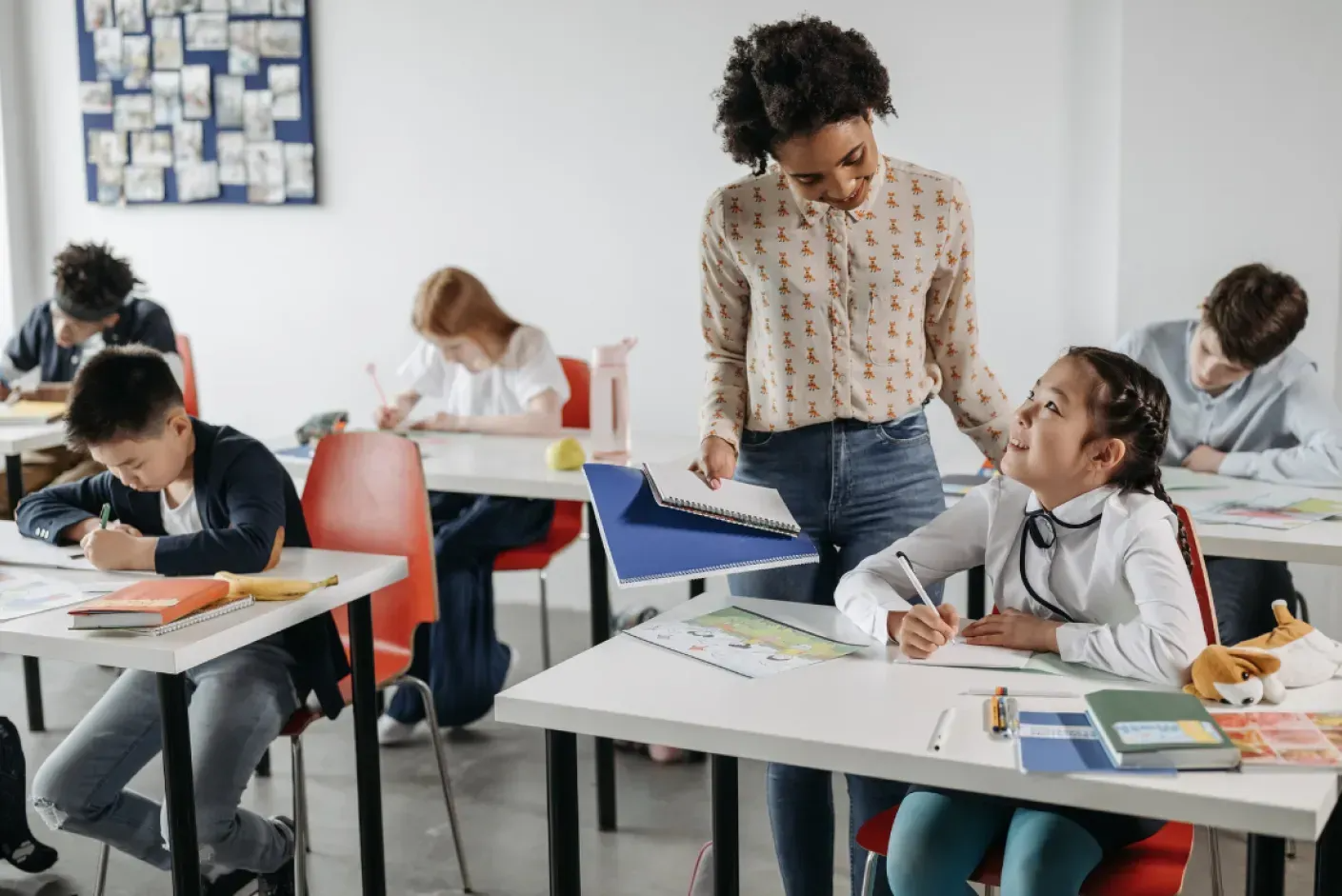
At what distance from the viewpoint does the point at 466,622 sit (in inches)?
131

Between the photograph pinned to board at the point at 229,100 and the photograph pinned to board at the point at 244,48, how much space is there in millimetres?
43

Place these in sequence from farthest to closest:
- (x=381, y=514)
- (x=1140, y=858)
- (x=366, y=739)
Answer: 1. (x=381, y=514)
2. (x=366, y=739)
3. (x=1140, y=858)

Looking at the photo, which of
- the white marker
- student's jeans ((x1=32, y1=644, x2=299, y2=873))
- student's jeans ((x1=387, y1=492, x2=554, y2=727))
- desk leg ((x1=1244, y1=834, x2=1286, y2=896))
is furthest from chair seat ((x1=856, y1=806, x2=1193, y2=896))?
student's jeans ((x1=387, y1=492, x2=554, y2=727))

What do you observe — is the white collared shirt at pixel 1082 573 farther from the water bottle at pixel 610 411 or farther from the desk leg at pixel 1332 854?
the water bottle at pixel 610 411

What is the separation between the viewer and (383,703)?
11.4 feet

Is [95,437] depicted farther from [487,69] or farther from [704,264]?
[487,69]

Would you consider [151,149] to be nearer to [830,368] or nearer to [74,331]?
[74,331]

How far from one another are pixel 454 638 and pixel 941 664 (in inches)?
74.2

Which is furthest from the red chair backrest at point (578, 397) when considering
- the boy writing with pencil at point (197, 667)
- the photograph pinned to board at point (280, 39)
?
the photograph pinned to board at point (280, 39)

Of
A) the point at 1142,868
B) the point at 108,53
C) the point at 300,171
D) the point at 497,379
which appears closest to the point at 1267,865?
the point at 1142,868

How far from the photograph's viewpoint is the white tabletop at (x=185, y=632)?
1.86 meters

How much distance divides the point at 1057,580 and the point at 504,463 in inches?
64.3

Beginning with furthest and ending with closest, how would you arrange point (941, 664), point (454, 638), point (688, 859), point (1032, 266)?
point (1032, 266) → point (454, 638) → point (688, 859) → point (941, 664)

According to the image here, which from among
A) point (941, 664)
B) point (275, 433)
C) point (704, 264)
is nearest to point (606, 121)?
point (275, 433)
